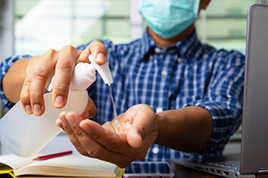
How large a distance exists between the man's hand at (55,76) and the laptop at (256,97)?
0.25 m

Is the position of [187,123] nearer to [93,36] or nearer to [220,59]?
[220,59]

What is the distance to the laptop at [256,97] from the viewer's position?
36 centimetres

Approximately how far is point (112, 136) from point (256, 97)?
25cm

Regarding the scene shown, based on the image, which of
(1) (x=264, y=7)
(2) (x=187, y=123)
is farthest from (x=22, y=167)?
(1) (x=264, y=7)

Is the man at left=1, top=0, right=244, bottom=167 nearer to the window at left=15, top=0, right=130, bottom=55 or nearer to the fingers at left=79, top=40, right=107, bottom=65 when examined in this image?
the fingers at left=79, top=40, right=107, bottom=65

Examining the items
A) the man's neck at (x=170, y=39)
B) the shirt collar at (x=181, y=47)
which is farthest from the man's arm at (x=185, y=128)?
the man's neck at (x=170, y=39)

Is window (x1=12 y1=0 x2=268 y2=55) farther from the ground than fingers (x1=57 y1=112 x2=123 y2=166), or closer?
farther from the ground

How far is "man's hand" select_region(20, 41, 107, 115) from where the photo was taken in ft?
1.21

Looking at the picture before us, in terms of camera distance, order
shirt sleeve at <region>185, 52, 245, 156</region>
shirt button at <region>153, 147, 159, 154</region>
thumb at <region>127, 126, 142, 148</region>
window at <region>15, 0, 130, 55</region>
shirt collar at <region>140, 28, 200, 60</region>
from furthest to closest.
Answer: window at <region>15, 0, 130, 55</region> < shirt collar at <region>140, 28, 200, 60</region> < shirt button at <region>153, 147, 159, 154</region> < shirt sleeve at <region>185, 52, 245, 156</region> < thumb at <region>127, 126, 142, 148</region>

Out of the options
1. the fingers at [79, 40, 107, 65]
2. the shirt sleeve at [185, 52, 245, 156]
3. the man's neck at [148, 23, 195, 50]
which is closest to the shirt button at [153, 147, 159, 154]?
the shirt sleeve at [185, 52, 245, 156]

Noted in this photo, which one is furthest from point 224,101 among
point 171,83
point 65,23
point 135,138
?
point 65,23

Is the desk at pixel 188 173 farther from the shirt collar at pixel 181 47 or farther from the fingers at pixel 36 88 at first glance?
the shirt collar at pixel 181 47

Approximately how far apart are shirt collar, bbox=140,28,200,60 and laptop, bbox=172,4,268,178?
0.67 meters

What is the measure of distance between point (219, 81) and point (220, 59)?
0.46 ft
